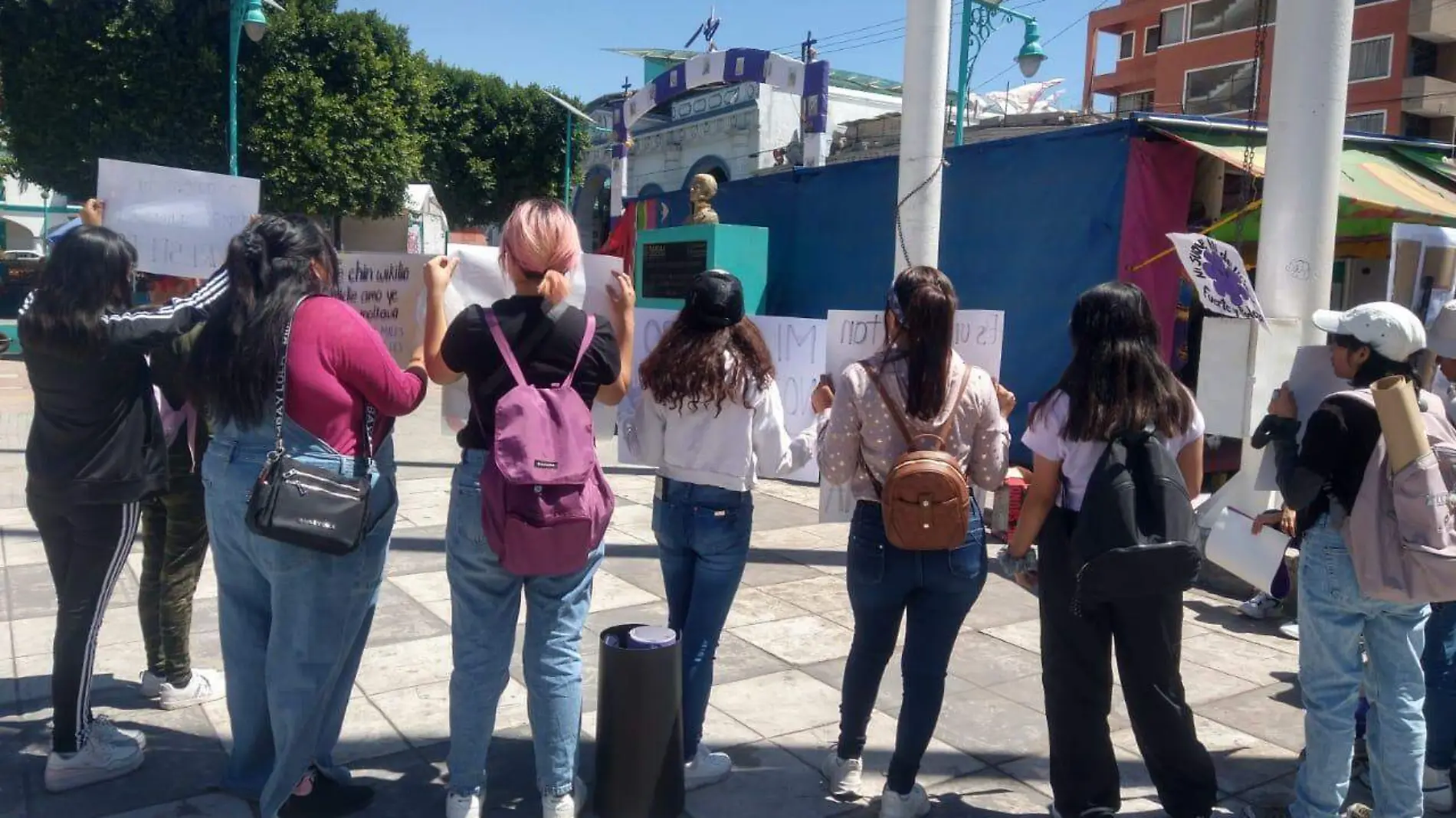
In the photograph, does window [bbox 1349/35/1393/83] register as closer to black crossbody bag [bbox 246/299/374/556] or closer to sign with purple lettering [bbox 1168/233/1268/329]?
sign with purple lettering [bbox 1168/233/1268/329]

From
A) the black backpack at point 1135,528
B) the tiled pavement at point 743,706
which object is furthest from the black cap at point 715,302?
the tiled pavement at point 743,706

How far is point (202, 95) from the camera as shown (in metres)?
18.6

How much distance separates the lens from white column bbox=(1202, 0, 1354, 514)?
5.26 m

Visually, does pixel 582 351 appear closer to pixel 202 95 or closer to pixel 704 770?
pixel 704 770

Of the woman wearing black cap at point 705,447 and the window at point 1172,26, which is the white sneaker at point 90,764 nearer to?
the woman wearing black cap at point 705,447

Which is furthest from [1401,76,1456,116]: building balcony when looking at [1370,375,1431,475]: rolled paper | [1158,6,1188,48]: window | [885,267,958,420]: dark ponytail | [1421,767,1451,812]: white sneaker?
[885,267,958,420]: dark ponytail

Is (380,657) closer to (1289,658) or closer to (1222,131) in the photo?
(1289,658)

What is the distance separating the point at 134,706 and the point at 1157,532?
149 inches

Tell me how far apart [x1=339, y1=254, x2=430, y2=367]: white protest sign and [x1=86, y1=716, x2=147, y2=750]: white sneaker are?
1.56 meters

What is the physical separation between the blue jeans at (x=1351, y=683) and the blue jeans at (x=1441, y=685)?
556 millimetres

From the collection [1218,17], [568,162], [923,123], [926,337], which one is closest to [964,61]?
[923,123]

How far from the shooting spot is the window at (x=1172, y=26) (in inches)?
1711

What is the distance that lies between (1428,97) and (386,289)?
1610 inches

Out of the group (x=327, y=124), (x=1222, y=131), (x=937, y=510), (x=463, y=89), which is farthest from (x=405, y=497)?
(x=463, y=89)
